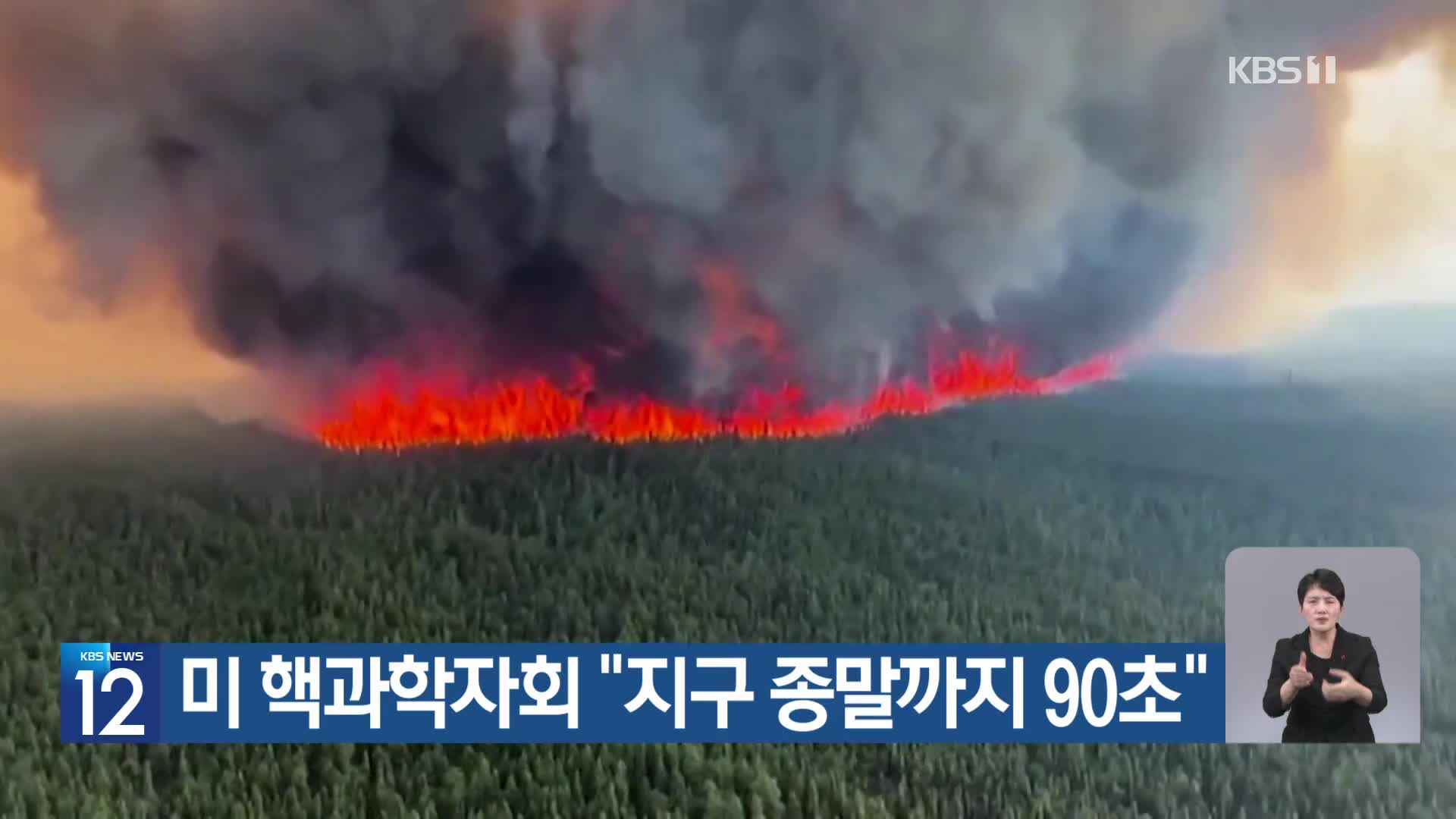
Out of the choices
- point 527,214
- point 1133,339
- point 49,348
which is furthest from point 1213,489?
point 49,348

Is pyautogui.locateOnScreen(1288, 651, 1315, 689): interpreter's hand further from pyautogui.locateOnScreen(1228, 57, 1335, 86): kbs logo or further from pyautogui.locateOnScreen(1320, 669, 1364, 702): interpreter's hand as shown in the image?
pyautogui.locateOnScreen(1228, 57, 1335, 86): kbs logo

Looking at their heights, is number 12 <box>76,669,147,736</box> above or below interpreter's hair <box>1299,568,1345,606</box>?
below

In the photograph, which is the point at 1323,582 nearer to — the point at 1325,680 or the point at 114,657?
the point at 1325,680

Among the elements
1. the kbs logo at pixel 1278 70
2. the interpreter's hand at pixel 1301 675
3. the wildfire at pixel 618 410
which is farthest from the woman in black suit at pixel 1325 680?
the kbs logo at pixel 1278 70

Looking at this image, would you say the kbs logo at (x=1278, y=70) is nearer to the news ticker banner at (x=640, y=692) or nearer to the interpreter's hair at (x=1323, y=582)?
the interpreter's hair at (x=1323, y=582)

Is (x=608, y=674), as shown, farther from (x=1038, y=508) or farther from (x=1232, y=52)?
(x=1232, y=52)

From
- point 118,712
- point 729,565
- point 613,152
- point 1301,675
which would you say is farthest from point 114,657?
point 1301,675

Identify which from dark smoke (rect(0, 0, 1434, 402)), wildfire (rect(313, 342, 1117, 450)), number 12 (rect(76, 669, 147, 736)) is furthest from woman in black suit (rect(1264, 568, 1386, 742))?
number 12 (rect(76, 669, 147, 736))
